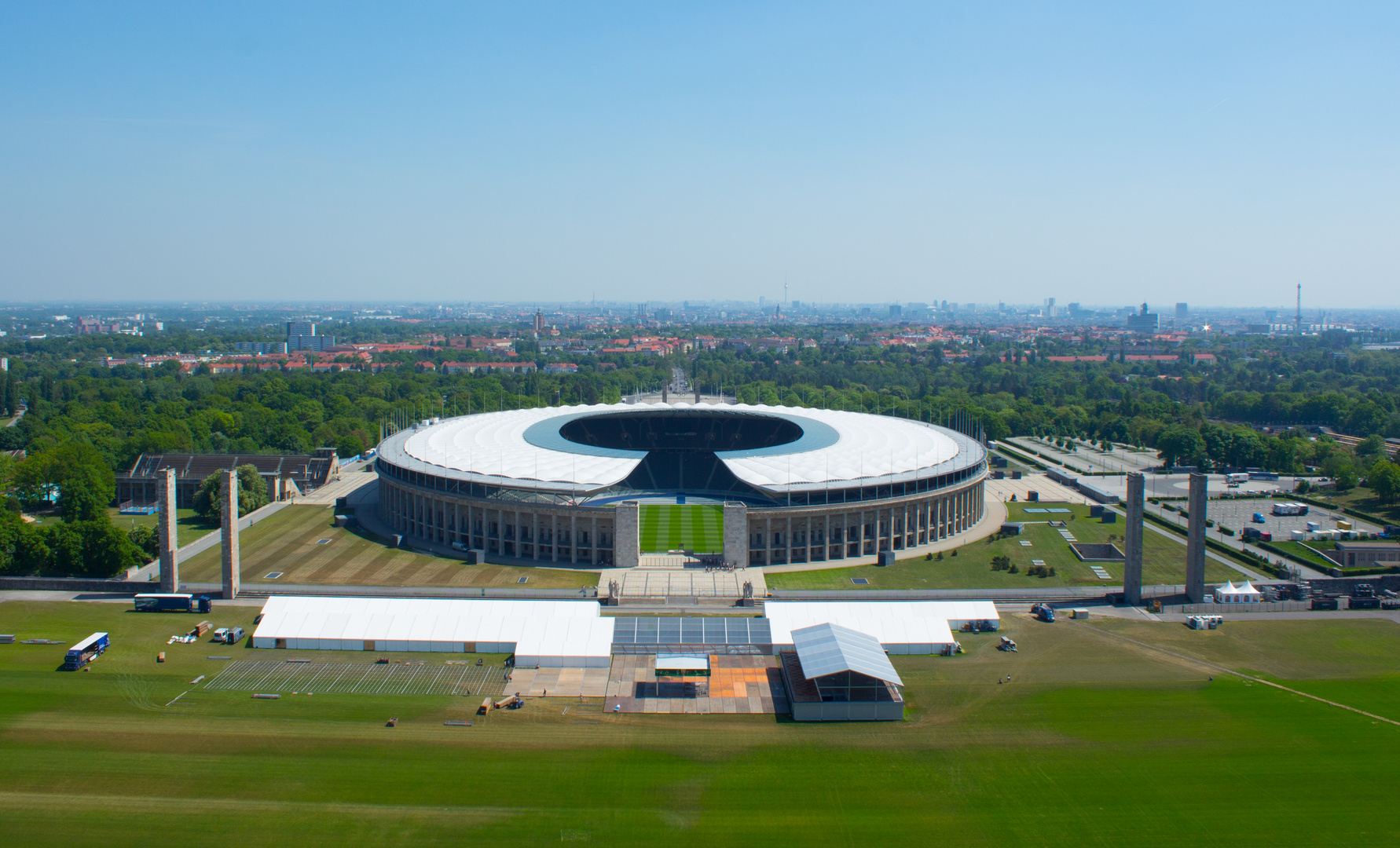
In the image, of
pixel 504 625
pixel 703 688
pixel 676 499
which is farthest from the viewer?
pixel 676 499

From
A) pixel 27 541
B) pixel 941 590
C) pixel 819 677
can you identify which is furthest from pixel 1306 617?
pixel 27 541

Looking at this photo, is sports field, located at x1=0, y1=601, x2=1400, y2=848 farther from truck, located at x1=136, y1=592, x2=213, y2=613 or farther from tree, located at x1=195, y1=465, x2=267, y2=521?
tree, located at x1=195, y1=465, x2=267, y2=521

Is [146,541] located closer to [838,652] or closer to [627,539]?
[627,539]

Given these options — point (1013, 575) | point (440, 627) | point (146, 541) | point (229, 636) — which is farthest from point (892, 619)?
point (146, 541)

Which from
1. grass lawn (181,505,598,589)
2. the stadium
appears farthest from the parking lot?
grass lawn (181,505,598,589)

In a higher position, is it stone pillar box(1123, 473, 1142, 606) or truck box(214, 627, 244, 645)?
stone pillar box(1123, 473, 1142, 606)

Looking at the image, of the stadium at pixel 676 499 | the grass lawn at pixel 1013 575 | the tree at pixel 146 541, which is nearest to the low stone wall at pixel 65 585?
the tree at pixel 146 541

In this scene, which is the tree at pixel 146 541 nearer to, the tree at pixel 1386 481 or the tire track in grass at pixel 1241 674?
the tire track in grass at pixel 1241 674
